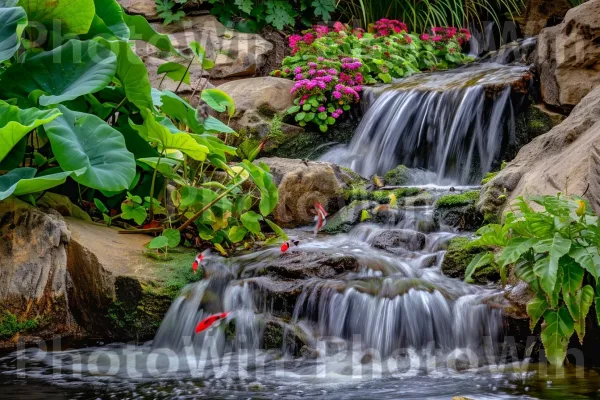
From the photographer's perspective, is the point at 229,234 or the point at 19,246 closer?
the point at 19,246

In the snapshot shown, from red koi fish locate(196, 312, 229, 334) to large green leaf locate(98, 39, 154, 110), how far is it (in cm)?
145

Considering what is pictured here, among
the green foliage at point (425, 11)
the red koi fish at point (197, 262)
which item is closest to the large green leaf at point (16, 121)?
the red koi fish at point (197, 262)

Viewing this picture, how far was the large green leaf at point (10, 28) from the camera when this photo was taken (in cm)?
407

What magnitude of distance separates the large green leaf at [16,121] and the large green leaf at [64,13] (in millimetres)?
697

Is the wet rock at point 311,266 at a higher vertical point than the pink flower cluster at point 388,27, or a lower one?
lower

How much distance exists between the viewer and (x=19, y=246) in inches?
161

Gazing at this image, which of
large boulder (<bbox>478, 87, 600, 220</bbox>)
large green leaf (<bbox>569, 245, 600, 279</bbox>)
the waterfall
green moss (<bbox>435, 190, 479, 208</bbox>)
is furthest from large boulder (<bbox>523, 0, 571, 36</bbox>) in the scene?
large green leaf (<bbox>569, 245, 600, 279</bbox>)

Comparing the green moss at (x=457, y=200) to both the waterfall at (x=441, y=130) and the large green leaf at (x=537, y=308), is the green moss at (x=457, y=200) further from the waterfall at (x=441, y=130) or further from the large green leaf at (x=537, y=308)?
the large green leaf at (x=537, y=308)

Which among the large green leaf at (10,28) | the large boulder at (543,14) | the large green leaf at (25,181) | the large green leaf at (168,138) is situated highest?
the large boulder at (543,14)

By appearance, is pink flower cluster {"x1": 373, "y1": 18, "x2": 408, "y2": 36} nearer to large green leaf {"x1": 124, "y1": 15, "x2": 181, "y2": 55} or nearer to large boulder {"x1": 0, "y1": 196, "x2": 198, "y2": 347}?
large green leaf {"x1": 124, "y1": 15, "x2": 181, "y2": 55}

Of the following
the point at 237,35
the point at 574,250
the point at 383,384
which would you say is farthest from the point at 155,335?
the point at 237,35

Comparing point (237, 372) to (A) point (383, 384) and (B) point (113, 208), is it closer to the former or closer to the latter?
(A) point (383, 384)

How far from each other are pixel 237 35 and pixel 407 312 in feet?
21.2

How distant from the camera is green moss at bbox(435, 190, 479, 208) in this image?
5469mm
